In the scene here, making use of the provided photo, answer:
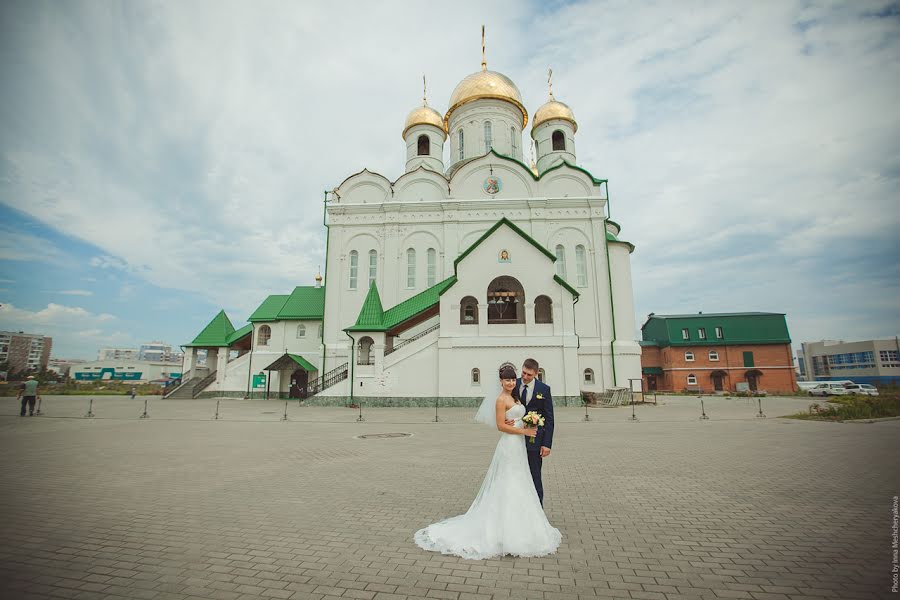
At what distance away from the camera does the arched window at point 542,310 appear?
23.0 metres

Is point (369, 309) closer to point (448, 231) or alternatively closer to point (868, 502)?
point (448, 231)

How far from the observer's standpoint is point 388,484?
674 centimetres

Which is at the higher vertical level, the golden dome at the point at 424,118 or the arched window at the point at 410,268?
the golden dome at the point at 424,118

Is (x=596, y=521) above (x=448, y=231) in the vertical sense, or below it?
below

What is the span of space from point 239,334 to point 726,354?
44234 mm

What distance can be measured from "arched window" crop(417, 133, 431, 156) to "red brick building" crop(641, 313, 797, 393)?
2968 centimetres

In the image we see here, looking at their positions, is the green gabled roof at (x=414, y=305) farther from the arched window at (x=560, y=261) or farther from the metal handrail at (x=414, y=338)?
the arched window at (x=560, y=261)

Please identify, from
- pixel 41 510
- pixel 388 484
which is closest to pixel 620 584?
pixel 388 484

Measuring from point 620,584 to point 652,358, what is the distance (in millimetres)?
46662

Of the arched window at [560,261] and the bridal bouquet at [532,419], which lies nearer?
the bridal bouquet at [532,419]

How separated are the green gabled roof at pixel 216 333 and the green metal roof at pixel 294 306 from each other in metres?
2.28

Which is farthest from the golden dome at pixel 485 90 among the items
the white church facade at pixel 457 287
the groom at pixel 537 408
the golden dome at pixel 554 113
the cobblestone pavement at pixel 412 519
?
the groom at pixel 537 408

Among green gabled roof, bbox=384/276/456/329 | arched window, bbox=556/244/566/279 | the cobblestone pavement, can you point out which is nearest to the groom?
the cobblestone pavement

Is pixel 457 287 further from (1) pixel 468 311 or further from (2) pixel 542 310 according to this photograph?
(2) pixel 542 310
